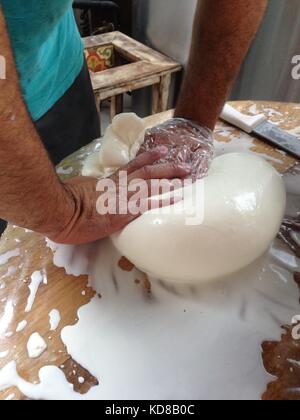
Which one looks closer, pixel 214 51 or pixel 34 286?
pixel 34 286

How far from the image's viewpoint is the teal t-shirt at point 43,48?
697mm

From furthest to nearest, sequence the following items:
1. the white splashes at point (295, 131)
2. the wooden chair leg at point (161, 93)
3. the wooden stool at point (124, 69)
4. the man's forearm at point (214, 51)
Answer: the wooden chair leg at point (161, 93)
the wooden stool at point (124, 69)
the white splashes at point (295, 131)
the man's forearm at point (214, 51)

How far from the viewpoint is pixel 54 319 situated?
647 millimetres

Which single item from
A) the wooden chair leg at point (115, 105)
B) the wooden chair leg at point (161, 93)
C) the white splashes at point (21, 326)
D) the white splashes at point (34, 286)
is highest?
the white splashes at point (34, 286)

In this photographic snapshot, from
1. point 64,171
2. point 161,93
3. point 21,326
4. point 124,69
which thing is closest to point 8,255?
point 21,326

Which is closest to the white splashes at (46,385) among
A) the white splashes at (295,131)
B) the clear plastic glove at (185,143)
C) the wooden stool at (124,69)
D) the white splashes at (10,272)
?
the white splashes at (10,272)

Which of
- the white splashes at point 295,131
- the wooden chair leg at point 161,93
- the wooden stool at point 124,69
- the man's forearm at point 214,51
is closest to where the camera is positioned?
the man's forearm at point 214,51

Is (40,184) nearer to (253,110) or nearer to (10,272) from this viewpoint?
(10,272)

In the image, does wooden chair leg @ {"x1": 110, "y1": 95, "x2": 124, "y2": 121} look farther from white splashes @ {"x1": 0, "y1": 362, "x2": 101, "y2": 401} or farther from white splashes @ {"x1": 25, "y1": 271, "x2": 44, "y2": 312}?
white splashes @ {"x1": 0, "y1": 362, "x2": 101, "y2": 401}

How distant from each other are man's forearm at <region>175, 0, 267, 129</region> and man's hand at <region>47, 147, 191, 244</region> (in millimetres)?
237

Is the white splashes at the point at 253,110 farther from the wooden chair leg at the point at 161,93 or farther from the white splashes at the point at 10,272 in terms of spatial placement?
the white splashes at the point at 10,272

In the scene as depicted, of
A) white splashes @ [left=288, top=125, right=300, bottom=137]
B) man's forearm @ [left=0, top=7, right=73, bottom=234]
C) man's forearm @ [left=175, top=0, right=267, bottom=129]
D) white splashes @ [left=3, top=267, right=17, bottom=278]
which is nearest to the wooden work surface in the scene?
white splashes @ [left=3, top=267, right=17, bottom=278]

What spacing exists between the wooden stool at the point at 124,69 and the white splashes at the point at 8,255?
83cm

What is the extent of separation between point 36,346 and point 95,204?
0.83ft
